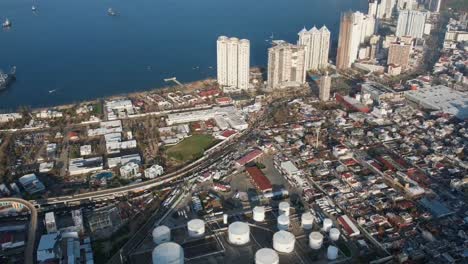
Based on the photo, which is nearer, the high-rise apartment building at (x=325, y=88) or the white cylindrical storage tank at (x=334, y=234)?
the white cylindrical storage tank at (x=334, y=234)

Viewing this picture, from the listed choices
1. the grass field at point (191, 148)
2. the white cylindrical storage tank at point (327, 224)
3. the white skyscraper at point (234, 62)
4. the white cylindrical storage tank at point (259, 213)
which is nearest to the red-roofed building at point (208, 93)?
the white skyscraper at point (234, 62)

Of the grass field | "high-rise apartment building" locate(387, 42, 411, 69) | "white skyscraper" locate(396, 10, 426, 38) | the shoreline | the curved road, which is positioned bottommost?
the curved road

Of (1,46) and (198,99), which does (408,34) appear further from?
(1,46)

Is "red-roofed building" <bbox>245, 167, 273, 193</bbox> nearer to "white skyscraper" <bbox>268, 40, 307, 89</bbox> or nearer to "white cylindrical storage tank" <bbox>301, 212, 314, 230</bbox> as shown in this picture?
"white cylindrical storage tank" <bbox>301, 212, 314, 230</bbox>

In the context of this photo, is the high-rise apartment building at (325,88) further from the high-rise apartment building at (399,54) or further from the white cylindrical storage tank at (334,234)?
the white cylindrical storage tank at (334,234)

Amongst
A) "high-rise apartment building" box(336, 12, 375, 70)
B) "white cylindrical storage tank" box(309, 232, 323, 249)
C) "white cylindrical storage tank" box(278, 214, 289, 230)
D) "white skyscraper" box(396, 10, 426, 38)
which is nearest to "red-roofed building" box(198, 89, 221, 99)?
"high-rise apartment building" box(336, 12, 375, 70)

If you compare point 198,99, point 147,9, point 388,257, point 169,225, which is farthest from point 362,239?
point 147,9
